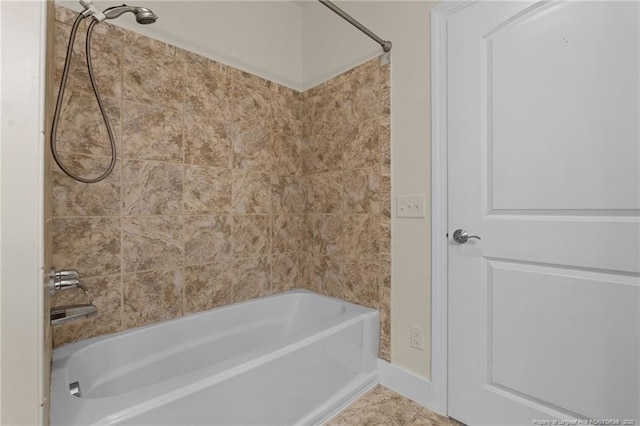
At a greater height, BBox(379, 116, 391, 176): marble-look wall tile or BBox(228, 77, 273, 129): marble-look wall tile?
BBox(228, 77, 273, 129): marble-look wall tile

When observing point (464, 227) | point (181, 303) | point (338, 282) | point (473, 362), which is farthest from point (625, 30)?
point (181, 303)

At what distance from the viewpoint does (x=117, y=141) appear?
4.82 feet

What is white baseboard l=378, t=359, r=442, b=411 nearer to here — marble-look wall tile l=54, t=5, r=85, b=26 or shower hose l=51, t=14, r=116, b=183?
shower hose l=51, t=14, r=116, b=183

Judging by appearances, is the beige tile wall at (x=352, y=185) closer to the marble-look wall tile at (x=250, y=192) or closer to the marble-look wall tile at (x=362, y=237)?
the marble-look wall tile at (x=362, y=237)

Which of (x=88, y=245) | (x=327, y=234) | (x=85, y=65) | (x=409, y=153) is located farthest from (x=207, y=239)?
(x=409, y=153)

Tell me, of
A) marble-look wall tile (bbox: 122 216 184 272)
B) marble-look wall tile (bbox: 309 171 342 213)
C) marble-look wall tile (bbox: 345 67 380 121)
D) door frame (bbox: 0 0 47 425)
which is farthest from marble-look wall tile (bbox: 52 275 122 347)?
marble-look wall tile (bbox: 345 67 380 121)

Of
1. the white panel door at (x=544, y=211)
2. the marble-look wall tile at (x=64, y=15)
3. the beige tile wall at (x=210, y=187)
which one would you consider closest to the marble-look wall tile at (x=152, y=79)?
the beige tile wall at (x=210, y=187)

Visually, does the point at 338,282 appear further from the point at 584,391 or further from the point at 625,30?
the point at 625,30

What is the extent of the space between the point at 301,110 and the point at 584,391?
222 cm

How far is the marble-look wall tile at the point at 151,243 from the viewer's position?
1.51 m

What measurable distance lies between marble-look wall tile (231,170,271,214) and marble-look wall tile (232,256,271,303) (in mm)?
343

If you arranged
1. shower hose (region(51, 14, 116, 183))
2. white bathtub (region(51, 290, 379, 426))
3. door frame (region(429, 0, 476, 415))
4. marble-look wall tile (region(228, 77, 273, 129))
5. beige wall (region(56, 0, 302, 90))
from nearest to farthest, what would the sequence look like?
white bathtub (region(51, 290, 379, 426))
shower hose (region(51, 14, 116, 183))
door frame (region(429, 0, 476, 415))
beige wall (region(56, 0, 302, 90))
marble-look wall tile (region(228, 77, 273, 129))

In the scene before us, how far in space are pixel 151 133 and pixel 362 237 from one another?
4.38ft

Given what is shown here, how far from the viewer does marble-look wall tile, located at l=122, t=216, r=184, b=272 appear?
59.4 inches
